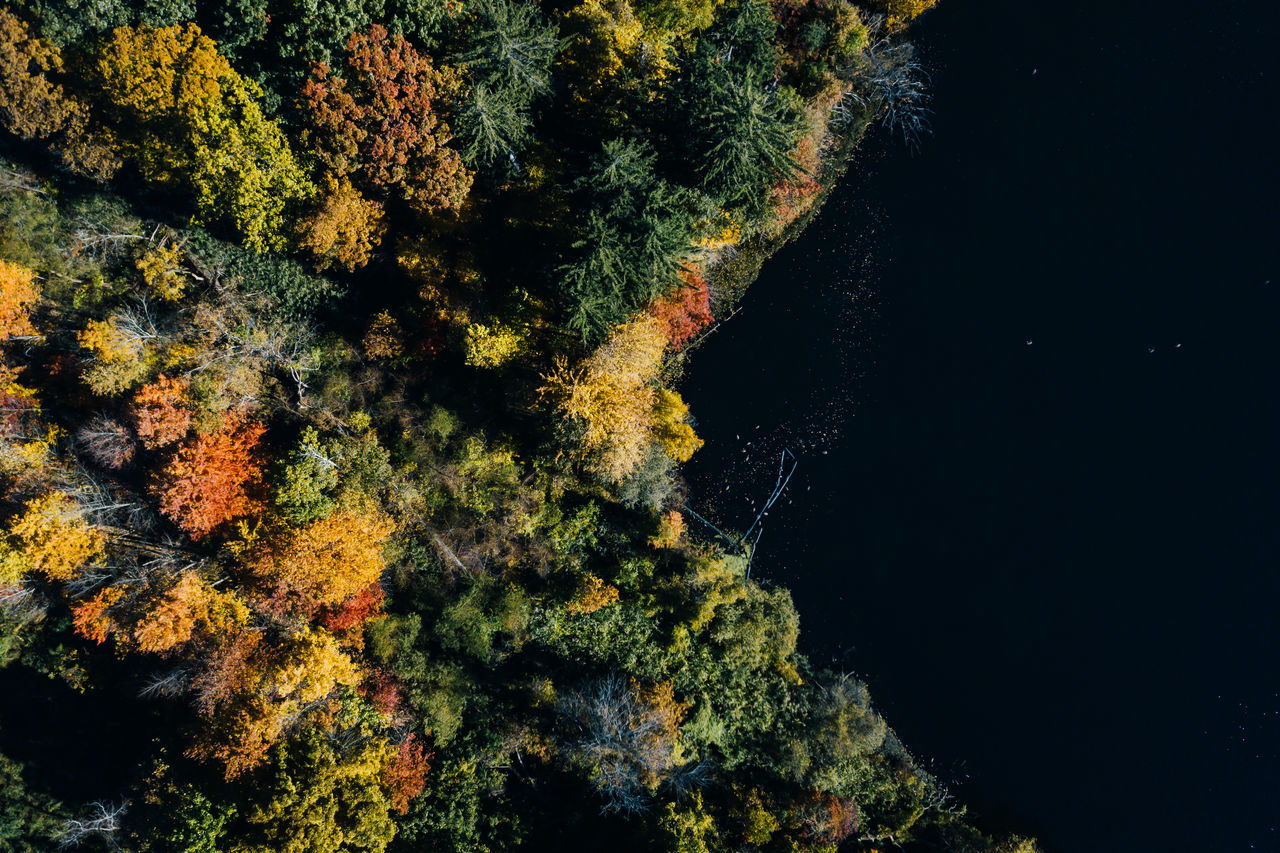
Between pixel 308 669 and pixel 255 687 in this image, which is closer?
pixel 308 669

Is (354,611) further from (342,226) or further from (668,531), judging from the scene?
(342,226)

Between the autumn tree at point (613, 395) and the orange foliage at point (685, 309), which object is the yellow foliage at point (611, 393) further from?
the orange foliage at point (685, 309)

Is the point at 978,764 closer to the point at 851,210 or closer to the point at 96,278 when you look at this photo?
the point at 851,210

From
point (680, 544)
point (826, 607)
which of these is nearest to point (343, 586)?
point (680, 544)

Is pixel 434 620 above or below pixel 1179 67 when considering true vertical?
below

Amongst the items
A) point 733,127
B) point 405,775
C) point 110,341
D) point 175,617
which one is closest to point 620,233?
point 733,127
